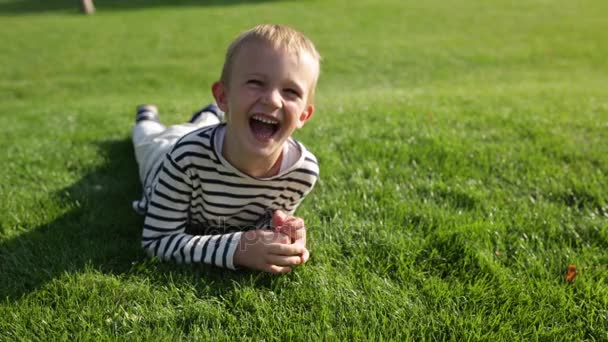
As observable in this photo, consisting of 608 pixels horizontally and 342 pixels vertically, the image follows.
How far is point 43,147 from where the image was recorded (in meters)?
4.53

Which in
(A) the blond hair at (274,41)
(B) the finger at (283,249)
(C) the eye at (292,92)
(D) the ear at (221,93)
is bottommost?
(B) the finger at (283,249)

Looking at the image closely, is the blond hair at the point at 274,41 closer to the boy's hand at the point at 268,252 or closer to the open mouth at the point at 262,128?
the open mouth at the point at 262,128

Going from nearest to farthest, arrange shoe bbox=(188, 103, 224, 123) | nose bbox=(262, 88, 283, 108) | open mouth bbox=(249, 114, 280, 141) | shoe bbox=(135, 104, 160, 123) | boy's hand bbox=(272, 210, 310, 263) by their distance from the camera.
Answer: nose bbox=(262, 88, 283, 108), open mouth bbox=(249, 114, 280, 141), boy's hand bbox=(272, 210, 310, 263), shoe bbox=(188, 103, 224, 123), shoe bbox=(135, 104, 160, 123)

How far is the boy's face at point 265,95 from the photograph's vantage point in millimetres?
2219

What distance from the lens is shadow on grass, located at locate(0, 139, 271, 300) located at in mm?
2346

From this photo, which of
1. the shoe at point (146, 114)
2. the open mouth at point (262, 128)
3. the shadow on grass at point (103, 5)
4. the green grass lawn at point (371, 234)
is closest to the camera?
the green grass lawn at point (371, 234)

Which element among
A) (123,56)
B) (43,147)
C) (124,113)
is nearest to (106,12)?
(123,56)

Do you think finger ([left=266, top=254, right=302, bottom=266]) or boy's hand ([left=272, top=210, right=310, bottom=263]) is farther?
boy's hand ([left=272, top=210, right=310, bottom=263])

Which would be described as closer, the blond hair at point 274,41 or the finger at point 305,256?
the blond hair at point 274,41

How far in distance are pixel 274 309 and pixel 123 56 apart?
15.2m

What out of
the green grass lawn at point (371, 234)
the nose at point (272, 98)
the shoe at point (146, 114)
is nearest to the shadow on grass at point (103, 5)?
the green grass lawn at point (371, 234)

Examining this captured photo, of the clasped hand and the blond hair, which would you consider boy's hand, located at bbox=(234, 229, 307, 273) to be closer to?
the clasped hand

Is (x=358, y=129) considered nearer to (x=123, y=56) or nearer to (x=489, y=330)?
(x=489, y=330)

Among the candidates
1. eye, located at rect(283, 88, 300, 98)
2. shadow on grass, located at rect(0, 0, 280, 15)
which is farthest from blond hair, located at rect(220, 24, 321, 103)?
shadow on grass, located at rect(0, 0, 280, 15)
